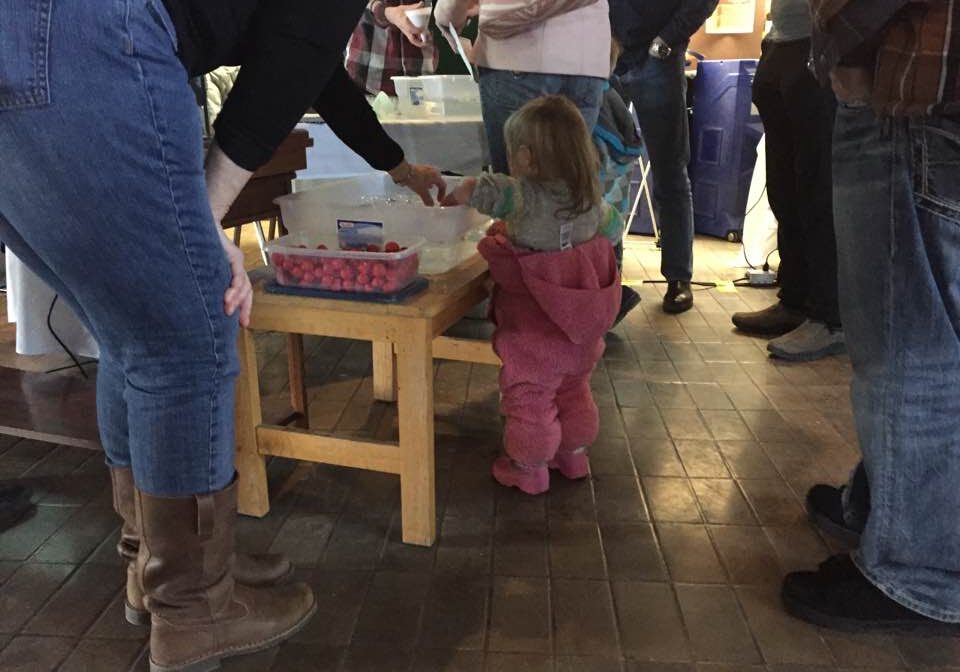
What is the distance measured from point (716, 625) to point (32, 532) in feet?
4.05

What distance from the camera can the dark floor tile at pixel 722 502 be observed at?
1469 mm

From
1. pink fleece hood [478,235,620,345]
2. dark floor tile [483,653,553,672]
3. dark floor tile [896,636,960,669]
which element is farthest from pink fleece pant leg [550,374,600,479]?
dark floor tile [896,636,960,669]

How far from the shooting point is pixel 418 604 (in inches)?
48.4

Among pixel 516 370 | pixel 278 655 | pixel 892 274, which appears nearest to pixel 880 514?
pixel 892 274

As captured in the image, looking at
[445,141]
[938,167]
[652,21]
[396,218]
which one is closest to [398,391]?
[396,218]

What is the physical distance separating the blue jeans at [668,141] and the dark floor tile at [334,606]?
1880 millimetres

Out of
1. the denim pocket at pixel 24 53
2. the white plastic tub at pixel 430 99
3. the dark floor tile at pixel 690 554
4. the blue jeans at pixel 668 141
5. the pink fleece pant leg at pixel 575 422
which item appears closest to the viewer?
the denim pocket at pixel 24 53

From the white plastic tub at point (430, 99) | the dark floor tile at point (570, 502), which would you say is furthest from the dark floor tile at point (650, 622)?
the white plastic tub at point (430, 99)

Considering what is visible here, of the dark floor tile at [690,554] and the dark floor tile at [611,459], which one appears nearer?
the dark floor tile at [690,554]

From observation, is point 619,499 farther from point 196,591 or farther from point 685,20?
point 685,20

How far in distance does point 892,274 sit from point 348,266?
87 centimetres

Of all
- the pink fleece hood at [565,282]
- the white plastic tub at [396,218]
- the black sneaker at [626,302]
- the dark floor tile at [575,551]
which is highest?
the white plastic tub at [396,218]

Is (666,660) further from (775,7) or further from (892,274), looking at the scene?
(775,7)

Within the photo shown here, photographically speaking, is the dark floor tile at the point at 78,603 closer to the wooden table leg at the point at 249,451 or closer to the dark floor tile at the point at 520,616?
the wooden table leg at the point at 249,451
